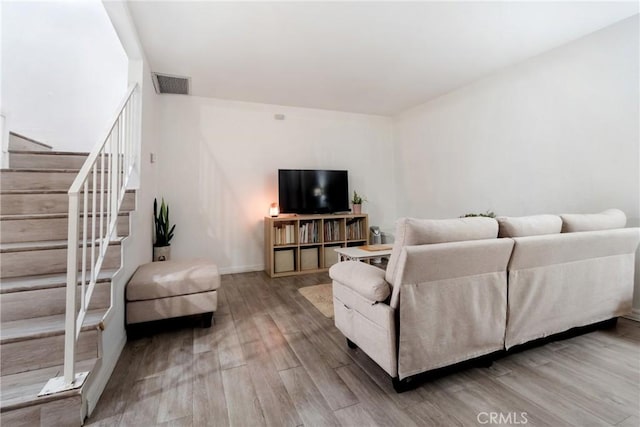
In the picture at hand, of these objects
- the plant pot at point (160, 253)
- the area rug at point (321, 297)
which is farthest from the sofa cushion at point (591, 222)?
the plant pot at point (160, 253)

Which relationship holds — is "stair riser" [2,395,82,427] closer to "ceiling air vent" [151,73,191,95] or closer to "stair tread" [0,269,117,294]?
"stair tread" [0,269,117,294]

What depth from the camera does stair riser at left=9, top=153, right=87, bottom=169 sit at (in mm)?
2381

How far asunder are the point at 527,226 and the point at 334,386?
4.95 feet

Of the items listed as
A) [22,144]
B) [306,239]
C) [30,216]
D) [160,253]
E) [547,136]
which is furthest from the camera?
[306,239]

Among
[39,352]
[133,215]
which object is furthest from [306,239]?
[39,352]

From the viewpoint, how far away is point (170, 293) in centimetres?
205

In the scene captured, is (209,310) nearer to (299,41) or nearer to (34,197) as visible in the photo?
(34,197)

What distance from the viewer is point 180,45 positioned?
8.44 feet

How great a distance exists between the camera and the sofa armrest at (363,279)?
1403 mm

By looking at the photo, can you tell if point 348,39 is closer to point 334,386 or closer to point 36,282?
point 334,386

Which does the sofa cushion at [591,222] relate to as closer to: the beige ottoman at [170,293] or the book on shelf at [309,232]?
the beige ottoman at [170,293]

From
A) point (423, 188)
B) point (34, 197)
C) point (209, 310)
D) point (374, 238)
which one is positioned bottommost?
point (209, 310)

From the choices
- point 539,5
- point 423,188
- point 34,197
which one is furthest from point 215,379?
point 423,188

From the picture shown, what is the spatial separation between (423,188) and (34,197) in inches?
176
